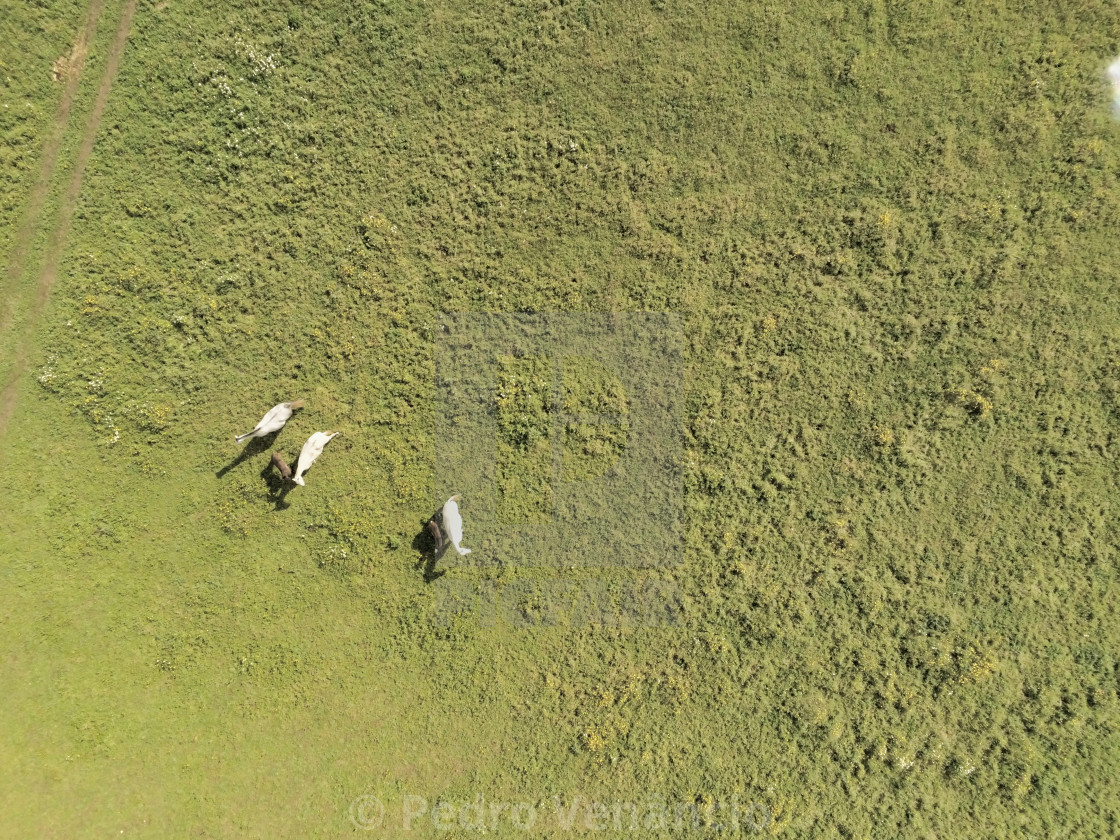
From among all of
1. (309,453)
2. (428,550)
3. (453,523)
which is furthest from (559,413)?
(309,453)

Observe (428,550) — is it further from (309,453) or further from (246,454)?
(246,454)

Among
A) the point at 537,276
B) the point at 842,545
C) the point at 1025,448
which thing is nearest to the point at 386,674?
the point at 537,276

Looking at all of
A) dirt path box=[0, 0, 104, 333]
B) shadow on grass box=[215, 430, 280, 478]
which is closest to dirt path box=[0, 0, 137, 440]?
dirt path box=[0, 0, 104, 333]

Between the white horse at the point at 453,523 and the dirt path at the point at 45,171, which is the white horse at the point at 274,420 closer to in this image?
the white horse at the point at 453,523

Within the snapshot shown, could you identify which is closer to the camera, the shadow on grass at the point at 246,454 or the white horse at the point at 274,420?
the white horse at the point at 274,420

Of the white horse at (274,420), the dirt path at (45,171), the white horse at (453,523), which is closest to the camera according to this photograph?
the white horse at (453,523)

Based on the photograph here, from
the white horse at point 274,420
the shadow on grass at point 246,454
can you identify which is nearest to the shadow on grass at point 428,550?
the white horse at point 274,420
